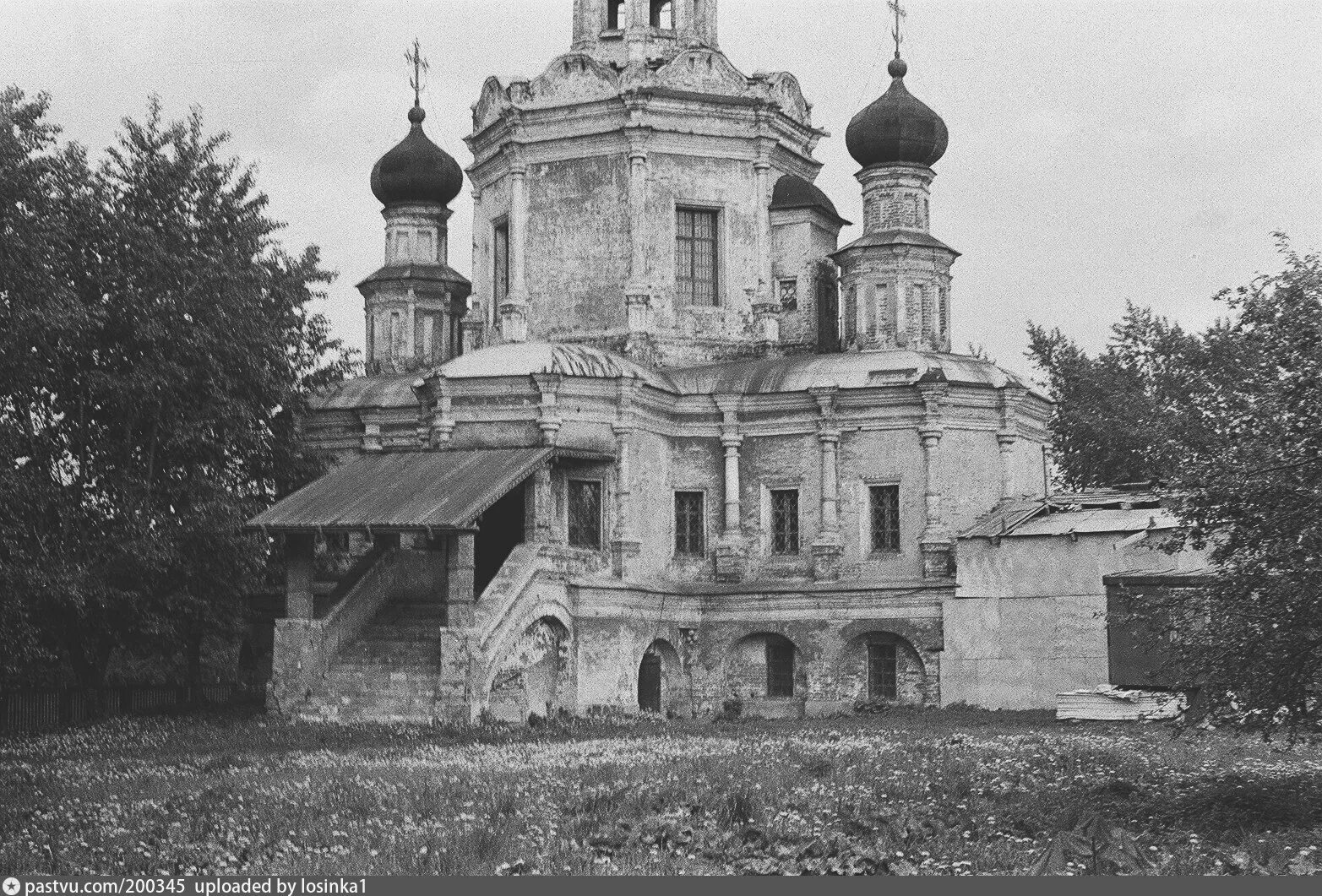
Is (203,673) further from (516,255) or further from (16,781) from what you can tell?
(16,781)

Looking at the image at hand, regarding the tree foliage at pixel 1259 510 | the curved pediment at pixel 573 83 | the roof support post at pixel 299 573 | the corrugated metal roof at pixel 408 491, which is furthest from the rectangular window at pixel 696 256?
the tree foliage at pixel 1259 510

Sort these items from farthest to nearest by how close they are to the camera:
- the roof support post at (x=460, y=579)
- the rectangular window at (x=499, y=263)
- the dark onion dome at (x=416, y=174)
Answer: the dark onion dome at (x=416, y=174) < the rectangular window at (x=499, y=263) < the roof support post at (x=460, y=579)

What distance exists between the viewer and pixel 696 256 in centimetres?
3541

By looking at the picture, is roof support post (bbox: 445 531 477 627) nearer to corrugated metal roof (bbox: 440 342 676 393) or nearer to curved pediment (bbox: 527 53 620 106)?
corrugated metal roof (bbox: 440 342 676 393)

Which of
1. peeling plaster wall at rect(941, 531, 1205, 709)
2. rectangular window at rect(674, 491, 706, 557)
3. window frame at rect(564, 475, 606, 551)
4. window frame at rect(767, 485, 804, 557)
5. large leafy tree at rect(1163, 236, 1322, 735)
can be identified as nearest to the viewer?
large leafy tree at rect(1163, 236, 1322, 735)

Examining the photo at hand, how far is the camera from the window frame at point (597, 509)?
31.2 metres

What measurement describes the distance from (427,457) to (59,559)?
6.20 m

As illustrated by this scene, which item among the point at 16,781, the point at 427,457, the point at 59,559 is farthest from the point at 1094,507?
the point at 16,781

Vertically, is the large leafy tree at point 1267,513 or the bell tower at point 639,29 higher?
the bell tower at point 639,29

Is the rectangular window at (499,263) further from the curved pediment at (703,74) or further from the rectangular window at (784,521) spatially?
the rectangular window at (784,521)

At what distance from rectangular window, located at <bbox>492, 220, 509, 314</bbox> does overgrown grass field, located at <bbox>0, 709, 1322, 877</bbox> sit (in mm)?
14519

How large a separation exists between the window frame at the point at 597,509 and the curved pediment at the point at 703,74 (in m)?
8.26

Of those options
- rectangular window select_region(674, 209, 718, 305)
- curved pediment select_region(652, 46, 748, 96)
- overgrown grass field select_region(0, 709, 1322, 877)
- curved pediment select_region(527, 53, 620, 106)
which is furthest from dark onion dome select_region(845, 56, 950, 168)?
overgrown grass field select_region(0, 709, 1322, 877)

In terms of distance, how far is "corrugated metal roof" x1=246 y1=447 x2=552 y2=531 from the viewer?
27375 millimetres
